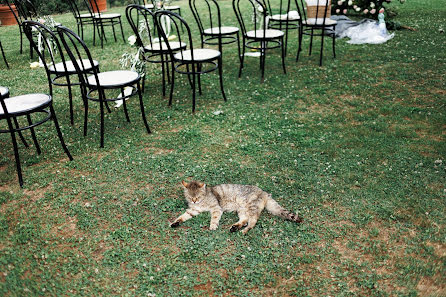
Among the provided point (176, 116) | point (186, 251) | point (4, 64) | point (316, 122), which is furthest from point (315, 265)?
point (4, 64)

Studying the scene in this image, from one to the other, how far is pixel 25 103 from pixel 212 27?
436 centimetres

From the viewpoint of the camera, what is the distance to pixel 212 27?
6625 millimetres

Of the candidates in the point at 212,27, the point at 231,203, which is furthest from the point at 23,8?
the point at 231,203

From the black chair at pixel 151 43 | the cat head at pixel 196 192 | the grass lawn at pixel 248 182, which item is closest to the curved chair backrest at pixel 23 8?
the grass lawn at pixel 248 182

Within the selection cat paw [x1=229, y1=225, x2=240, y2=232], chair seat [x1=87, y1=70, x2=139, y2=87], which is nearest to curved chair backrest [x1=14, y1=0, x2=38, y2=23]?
chair seat [x1=87, y1=70, x2=139, y2=87]

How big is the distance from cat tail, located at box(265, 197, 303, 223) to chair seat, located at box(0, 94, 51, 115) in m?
2.05

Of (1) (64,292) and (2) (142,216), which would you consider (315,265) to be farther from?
(1) (64,292)

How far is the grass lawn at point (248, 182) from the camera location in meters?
2.09

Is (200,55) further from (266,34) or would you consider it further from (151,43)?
(266,34)

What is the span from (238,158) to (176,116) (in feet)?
4.01

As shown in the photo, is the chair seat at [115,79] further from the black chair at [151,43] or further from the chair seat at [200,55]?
the chair seat at [200,55]

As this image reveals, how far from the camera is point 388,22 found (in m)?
7.44

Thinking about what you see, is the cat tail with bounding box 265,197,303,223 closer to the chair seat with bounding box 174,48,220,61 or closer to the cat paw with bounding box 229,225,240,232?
the cat paw with bounding box 229,225,240,232

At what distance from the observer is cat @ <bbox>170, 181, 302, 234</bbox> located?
249cm
